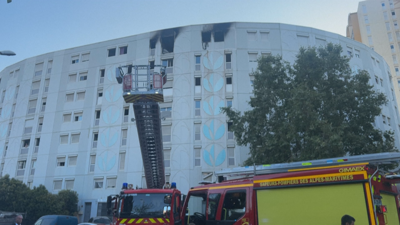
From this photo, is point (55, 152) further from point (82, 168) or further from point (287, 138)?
point (287, 138)

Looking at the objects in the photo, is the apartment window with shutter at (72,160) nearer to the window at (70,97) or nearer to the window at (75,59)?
the window at (70,97)

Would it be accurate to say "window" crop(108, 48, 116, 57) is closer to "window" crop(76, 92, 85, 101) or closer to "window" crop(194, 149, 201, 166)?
"window" crop(76, 92, 85, 101)

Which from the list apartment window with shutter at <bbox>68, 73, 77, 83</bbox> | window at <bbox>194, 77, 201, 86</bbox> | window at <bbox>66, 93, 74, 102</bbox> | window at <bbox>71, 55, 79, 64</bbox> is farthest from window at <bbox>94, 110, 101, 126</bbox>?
window at <bbox>194, 77, 201, 86</bbox>

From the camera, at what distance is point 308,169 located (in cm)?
638

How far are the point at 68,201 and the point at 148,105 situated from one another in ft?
61.3

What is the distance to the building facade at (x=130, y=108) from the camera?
1005 inches

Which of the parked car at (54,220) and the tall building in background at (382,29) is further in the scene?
the tall building in background at (382,29)

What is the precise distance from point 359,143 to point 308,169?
9244mm

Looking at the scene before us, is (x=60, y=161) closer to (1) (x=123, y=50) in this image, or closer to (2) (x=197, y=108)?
(1) (x=123, y=50)

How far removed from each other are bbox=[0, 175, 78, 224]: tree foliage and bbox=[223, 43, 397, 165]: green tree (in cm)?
1731

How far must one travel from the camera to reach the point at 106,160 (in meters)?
27.1

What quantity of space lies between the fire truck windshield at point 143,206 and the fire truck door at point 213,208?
1.95m

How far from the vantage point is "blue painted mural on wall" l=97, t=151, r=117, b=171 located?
88.0 ft

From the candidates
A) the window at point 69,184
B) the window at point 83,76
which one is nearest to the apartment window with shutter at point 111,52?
the window at point 83,76
